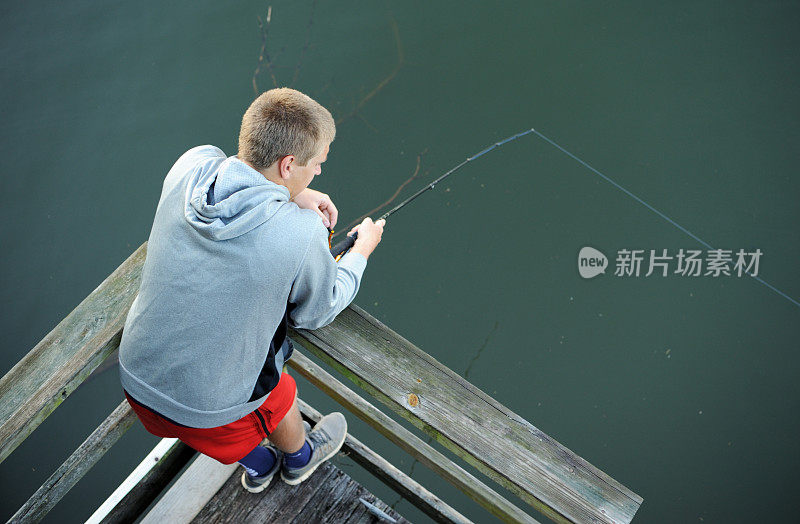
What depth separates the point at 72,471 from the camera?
1.78m

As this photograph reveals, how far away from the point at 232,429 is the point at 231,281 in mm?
458

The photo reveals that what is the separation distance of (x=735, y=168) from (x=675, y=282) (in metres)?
0.75

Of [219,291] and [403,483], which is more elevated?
[219,291]

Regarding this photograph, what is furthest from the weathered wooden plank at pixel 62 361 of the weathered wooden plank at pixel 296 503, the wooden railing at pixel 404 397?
the weathered wooden plank at pixel 296 503

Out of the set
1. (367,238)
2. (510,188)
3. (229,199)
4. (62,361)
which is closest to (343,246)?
(367,238)

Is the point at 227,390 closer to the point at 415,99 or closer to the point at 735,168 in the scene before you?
the point at 415,99

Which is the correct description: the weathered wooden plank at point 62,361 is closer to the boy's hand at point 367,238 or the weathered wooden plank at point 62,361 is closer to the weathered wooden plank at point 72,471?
the weathered wooden plank at point 72,471

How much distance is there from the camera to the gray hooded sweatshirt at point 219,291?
1197mm

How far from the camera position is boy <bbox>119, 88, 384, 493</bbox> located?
3.94 ft

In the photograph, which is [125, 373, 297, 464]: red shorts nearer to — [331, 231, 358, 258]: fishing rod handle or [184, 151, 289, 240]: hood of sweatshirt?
[331, 231, 358, 258]: fishing rod handle

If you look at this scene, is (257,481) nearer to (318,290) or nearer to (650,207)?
(318,290)

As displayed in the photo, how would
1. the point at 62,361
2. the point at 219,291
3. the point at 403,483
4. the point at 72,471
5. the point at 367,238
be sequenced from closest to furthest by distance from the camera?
1. the point at 219,291
2. the point at 62,361
3. the point at 367,238
4. the point at 72,471
5. the point at 403,483

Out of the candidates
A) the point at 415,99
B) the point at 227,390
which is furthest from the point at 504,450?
the point at 415,99

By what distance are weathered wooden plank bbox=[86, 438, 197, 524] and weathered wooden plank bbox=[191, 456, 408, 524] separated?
192mm
